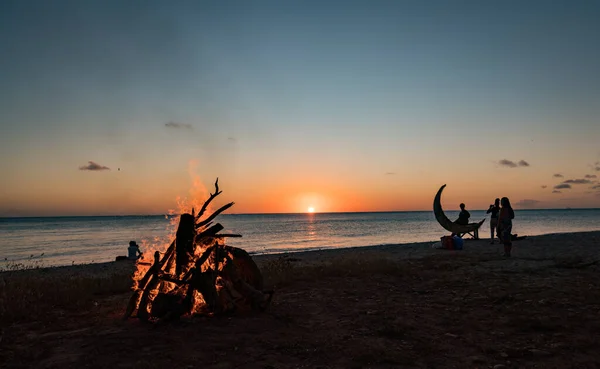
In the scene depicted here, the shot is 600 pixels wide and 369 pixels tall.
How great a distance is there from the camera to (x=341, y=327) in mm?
7523

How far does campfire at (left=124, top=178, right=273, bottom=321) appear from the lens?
Result: 7854 mm

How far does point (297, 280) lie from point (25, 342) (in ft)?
25.5

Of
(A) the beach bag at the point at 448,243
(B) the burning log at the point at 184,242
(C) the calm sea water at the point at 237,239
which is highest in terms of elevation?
(B) the burning log at the point at 184,242

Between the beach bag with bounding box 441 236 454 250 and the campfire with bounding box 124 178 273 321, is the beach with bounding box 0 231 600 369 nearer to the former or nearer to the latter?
the campfire with bounding box 124 178 273 321

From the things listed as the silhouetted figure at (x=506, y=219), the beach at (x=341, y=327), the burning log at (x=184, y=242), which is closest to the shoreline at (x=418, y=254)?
the silhouetted figure at (x=506, y=219)

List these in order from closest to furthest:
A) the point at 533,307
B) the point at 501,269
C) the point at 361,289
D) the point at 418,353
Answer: the point at 418,353 → the point at 533,307 → the point at 361,289 → the point at 501,269

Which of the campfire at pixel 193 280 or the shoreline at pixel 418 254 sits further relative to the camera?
the shoreline at pixel 418 254

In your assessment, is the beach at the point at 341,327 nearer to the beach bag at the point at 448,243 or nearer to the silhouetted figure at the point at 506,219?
the silhouetted figure at the point at 506,219

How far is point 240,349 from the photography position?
622 cm

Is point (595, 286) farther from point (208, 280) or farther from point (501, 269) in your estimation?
point (208, 280)

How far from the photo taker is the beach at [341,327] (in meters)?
5.82

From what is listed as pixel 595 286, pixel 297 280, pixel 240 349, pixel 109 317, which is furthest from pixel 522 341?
pixel 109 317

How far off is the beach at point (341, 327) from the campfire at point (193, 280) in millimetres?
330

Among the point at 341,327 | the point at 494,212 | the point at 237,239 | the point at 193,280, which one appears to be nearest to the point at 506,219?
the point at 494,212
